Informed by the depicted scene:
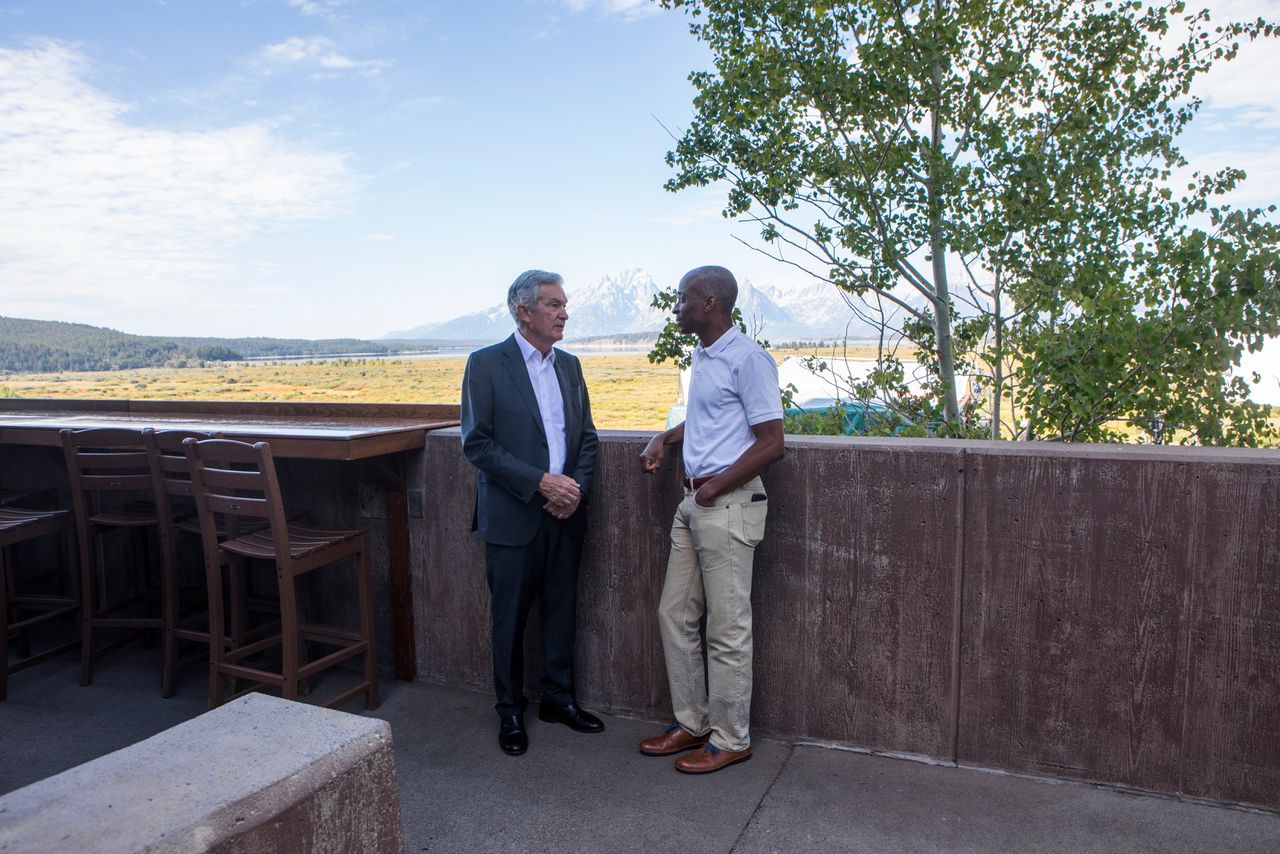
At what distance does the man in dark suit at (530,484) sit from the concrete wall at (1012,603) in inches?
8.9

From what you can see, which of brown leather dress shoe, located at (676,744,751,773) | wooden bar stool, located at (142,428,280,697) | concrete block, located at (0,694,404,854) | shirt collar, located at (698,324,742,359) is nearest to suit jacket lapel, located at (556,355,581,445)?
shirt collar, located at (698,324,742,359)

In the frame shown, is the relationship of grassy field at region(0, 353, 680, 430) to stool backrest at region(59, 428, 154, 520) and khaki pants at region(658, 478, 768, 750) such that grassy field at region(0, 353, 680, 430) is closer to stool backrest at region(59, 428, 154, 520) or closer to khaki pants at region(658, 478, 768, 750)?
stool backrest at region(59, 428, 154, 520)

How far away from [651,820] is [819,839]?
0.57 metres

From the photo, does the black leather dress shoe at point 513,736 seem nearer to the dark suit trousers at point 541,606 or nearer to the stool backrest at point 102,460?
the dark suit trousers at point 541,606

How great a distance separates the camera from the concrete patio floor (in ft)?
9.45

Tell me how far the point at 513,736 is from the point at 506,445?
1.20 m

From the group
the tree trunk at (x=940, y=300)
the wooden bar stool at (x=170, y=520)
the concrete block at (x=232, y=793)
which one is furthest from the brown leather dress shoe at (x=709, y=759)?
the tree trunk at (x=940, y=300)

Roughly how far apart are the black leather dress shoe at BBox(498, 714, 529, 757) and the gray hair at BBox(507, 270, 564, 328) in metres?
1.66

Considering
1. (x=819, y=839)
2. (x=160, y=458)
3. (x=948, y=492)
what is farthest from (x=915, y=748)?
(x=160, y=458)

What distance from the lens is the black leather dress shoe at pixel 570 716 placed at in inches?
149

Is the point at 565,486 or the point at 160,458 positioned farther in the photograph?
the point at 160,458

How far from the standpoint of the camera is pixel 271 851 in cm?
162

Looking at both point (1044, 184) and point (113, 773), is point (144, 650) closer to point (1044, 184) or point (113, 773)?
point (113, 773)

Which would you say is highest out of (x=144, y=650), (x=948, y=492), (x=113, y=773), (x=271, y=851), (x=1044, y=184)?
(x=1044, y=184)
